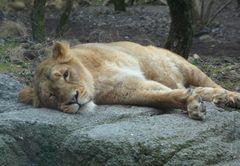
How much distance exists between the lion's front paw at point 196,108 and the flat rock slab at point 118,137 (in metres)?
0.05

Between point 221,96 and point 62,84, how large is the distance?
146cm

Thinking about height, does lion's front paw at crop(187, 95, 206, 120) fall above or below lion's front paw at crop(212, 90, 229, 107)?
above

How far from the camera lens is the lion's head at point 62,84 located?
5523mm

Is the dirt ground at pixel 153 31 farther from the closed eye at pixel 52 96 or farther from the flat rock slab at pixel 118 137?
the closed eye at pixel 52 96

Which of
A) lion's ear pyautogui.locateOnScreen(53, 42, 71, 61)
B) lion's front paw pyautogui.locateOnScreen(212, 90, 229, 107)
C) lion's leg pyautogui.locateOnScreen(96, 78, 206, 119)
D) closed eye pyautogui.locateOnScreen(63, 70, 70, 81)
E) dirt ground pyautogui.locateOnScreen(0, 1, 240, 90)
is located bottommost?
dirt ground pyautogui.locateOnScreen(0, 1, 240, 90)

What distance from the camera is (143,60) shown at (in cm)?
667

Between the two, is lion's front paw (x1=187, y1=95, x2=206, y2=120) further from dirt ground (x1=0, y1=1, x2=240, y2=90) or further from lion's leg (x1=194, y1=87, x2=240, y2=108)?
dirt ground (x1=0, y1=1, x2=240, y2=90)

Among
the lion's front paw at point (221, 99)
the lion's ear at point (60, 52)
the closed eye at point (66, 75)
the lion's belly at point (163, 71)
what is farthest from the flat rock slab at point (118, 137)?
the lion's belly at point (163, 71)

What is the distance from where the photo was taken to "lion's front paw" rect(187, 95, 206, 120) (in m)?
5.26

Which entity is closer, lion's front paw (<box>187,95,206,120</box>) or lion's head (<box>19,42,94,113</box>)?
lion's front paw (<box>187,95,206,120</box>)

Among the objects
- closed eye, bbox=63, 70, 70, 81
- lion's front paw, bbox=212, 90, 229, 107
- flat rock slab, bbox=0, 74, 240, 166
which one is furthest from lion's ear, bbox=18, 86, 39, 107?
lion's front paw, bbox=212, 90, 229, 107

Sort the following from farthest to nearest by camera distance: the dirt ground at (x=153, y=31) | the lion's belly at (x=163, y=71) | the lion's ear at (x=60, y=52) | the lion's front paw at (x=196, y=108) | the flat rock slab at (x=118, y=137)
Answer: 1. the dirt ground at (x=153, y=31)
2. the lion's belly at (x=163, y=71)
3. the lion's ear at (x=60, y=52)
4. the lion's front paw at (x=196, y=108)
5. the flat rock slab at (x=118, y=137)

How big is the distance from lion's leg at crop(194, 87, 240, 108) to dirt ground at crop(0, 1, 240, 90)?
246 centimetres

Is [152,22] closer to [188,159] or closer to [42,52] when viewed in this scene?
[42,52]
